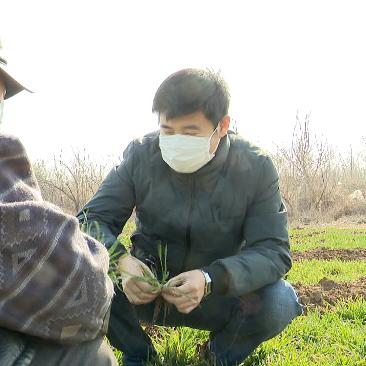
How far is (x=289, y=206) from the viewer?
18.2 meters

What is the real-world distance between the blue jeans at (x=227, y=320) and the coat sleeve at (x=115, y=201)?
396 millimetres

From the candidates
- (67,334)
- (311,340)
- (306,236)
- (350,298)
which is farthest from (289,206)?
(67,334)

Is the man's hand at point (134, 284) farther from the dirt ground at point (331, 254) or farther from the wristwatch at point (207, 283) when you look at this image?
the dirt ground at point (331, 254)

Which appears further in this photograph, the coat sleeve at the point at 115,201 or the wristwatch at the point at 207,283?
the coat sleeve at the point at 115,201

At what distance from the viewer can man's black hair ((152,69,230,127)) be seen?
107 inches

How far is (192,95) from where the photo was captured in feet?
9.00

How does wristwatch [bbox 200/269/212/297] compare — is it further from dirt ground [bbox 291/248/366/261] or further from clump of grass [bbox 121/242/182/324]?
dirt ground [bbox 291/248/366/261]

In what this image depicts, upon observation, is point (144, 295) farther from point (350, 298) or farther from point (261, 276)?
point (350, 298)

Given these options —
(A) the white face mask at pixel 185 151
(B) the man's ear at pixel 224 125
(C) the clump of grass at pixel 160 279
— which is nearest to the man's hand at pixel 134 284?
(C) the clump of grass at pixel 160 279

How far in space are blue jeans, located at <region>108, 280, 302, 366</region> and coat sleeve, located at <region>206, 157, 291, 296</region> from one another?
0.13m

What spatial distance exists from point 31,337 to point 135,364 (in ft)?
4.93

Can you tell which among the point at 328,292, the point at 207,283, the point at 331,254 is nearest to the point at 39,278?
the point at 207,283

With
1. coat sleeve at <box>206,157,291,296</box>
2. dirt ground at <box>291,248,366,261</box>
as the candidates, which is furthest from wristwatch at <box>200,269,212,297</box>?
dirt ground at <box>291,248,366,261</box>

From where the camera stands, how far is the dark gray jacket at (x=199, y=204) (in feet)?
9.32
